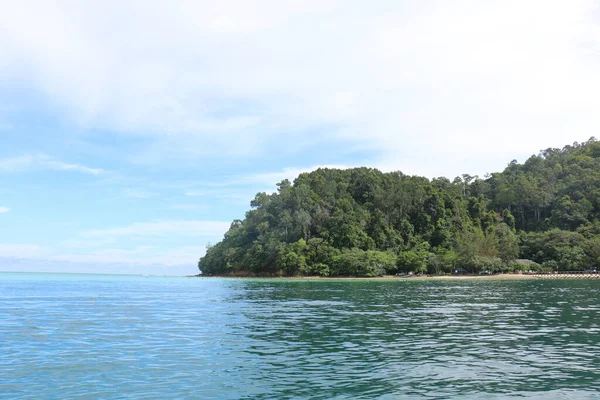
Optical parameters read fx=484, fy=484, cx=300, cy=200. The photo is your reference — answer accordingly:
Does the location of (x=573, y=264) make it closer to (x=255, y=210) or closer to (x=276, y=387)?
(x=255, y=210)

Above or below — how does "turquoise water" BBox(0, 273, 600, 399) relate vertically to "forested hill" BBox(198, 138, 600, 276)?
below

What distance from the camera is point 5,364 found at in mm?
18047

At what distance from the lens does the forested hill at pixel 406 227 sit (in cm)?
13975

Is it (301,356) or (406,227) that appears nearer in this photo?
(301,356)

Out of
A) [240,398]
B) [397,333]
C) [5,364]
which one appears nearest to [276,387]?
[240,398]

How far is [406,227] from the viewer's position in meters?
167

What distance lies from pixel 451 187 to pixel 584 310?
16082cm

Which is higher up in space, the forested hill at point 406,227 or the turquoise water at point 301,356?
the forested hill at point 406,227

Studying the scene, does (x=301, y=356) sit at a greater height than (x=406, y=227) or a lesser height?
lesser

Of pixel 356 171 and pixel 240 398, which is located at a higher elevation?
pixel 356 171

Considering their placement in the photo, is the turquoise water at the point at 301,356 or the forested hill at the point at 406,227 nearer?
the turquoise water at the point at 301,356

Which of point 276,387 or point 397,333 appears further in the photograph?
point 397,333

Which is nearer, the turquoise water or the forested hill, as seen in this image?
the turquoise water

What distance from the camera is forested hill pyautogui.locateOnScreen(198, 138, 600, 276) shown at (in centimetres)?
13975
